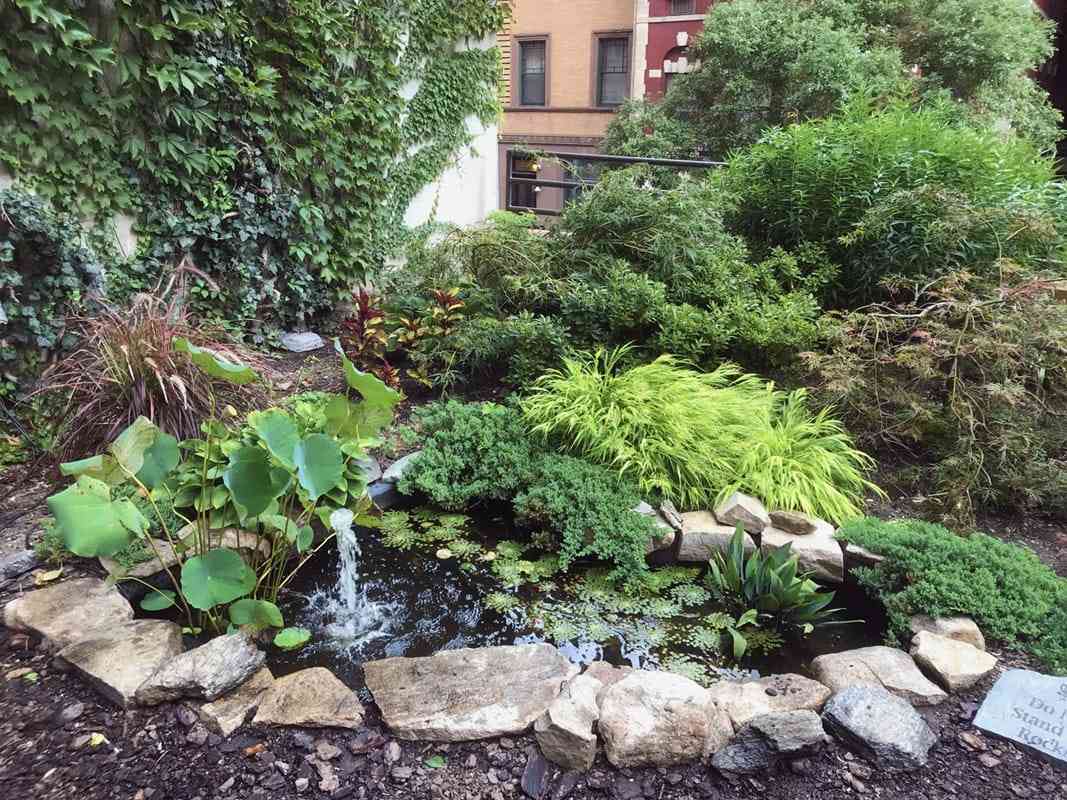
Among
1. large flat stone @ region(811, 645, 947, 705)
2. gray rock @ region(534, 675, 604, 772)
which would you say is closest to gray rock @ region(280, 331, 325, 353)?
gray rock @ region(534, 675, 604, 772)

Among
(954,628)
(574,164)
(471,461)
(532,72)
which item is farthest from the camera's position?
(532,72)

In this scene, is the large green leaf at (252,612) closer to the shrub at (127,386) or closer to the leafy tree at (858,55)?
the shrub at (127,386)

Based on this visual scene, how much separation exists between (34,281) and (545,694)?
10.5 feet

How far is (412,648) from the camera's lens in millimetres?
2217

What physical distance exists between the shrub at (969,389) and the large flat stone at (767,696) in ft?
4.80

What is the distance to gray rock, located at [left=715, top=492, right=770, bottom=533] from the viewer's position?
275 centimetres

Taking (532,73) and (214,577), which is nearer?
(214,577)

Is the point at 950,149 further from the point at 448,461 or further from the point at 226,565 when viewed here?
the point at 226,565

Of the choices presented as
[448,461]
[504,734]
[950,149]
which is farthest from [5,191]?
[950,149]

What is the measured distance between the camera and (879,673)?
6.45 feet

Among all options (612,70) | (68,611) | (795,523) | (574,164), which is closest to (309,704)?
(68,611)

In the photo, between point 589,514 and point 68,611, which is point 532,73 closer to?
point 589,514

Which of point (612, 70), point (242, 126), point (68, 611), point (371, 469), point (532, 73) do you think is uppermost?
point (532, 73)

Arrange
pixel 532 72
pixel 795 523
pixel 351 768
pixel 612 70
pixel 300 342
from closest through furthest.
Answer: pixel 351 768, pixel 795 523, pixel 300 342, pixel 612 70, pixel 532 72
